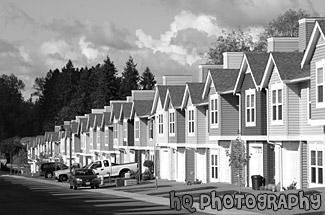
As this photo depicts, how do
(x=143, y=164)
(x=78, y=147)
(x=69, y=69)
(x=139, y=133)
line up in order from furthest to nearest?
1. (x=69, y=69)
2. (x=78, y=147)
3. (x=139, y=133)
4. (x=143, y=164)

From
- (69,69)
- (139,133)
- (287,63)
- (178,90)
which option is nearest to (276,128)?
(287,63)

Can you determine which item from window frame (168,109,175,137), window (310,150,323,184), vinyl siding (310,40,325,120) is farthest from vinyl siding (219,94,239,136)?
vinyl siding (310,40,325,120)

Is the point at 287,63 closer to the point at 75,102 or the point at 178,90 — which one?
the point at 178,90

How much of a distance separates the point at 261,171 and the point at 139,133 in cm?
2954

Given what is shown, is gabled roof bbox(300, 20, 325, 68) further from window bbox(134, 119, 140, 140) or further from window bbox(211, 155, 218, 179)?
window bbox(134, 119, 140, 140)

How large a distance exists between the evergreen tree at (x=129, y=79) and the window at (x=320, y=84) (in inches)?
4676

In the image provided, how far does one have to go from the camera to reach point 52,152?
123625mm

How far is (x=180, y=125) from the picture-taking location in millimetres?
57562

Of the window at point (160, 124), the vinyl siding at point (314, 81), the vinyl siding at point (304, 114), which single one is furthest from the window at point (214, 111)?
the vinyl siding at point (314, 81)

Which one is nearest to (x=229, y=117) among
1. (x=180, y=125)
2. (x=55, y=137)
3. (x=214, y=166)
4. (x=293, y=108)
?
(x=214, y=166)

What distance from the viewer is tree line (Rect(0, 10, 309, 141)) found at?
9538 centimetres

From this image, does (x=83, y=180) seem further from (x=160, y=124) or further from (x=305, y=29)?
(x=305, y=29)

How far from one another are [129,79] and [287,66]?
4749 inches

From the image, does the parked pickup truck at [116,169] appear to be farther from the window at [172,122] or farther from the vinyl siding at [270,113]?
the vinyl siding at [270,113]
